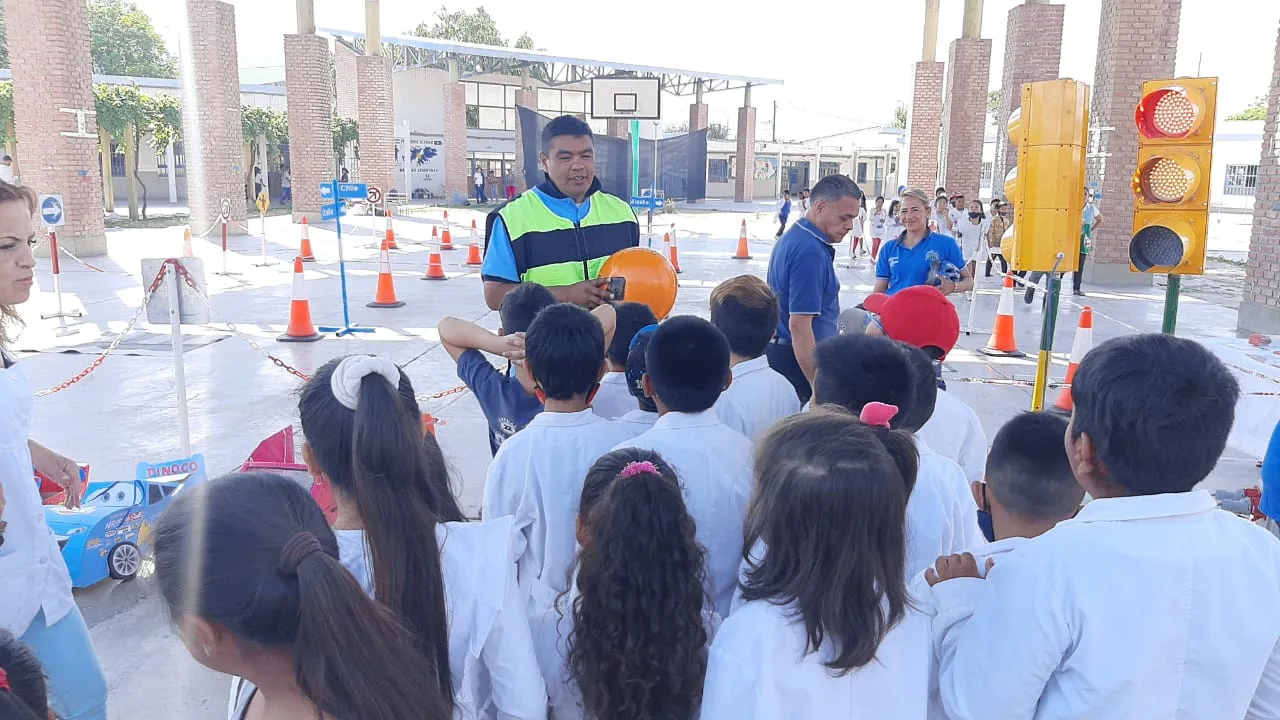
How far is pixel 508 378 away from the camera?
3.17m

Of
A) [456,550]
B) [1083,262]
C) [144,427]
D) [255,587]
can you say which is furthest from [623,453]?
[1083,262]

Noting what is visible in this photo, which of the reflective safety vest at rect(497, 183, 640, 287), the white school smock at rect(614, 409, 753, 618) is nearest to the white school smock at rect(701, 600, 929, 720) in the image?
the white school smock at rect(614, 409, 753, 618)

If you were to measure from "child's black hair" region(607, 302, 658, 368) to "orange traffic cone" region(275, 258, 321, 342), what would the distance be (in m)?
6.58

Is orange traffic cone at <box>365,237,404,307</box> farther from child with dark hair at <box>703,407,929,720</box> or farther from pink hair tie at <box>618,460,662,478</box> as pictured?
child with dark hair at <box>703,407,929,720</box>

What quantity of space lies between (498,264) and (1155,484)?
2.91 metres

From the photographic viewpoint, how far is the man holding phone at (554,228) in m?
3.98

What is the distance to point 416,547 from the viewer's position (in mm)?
1796

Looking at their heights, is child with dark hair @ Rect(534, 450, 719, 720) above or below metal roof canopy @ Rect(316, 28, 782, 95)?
below

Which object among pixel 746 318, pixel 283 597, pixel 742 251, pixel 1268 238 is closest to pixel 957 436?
pixel 746 318

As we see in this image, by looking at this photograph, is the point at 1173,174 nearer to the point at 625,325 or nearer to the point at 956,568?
the point at 625,325

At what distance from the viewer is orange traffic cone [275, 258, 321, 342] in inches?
363

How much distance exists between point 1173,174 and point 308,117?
23682mm

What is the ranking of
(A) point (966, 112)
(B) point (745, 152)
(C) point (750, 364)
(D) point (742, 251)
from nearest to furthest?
(C) point (750, 364), (D) point (742, 251), (A) point (966, 112), (B) point (745, 152)

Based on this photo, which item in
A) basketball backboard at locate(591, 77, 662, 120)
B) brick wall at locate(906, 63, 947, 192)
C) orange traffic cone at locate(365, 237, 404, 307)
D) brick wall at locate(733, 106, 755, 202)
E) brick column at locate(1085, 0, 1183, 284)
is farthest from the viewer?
brick wall at locate(733, 106, 755, 202)
